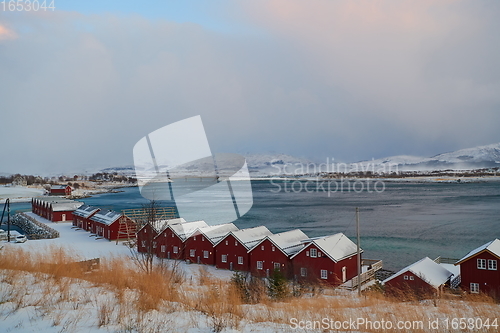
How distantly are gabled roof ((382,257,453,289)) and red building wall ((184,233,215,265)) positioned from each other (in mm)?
6410

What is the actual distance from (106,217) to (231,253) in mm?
8606

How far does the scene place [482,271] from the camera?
10375 mm

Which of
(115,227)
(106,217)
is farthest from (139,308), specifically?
(106,217)

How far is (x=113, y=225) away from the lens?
1783cm

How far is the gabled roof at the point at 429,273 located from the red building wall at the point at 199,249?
6410 millimetres

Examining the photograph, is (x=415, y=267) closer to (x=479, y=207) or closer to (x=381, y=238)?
(x=381, y=238)

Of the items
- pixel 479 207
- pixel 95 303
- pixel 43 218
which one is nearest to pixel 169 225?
pixel 95 303

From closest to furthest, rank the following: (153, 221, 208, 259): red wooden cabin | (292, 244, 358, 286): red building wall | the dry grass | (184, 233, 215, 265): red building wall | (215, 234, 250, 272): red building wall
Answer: the dry grass
(292, 244, 358, 286): red building wall
(215, 234, 250, 272): red building wall
(184, 233, 215, 265): red building wall
(153, 221, 208, 259): red wooden cabin

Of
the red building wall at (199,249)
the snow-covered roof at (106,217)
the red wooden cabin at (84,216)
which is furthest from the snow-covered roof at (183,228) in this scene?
the red wooden cabin at (84,216)

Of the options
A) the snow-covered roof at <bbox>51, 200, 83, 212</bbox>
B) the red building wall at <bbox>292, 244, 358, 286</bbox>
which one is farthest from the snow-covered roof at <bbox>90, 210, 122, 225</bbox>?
the red building wall at <bbox>292, 244, 358, 286</bbox>

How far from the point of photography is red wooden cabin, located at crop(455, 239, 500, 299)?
10.2 metres

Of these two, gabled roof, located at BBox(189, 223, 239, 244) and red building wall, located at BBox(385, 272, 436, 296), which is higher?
gabled roof, located at BBox(189, 223, 239, 244)

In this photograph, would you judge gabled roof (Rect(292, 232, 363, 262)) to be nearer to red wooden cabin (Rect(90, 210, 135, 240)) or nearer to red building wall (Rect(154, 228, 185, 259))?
red building wall (Rect(154, 228, 185, 259))

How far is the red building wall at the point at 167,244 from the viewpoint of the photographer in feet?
48.8
